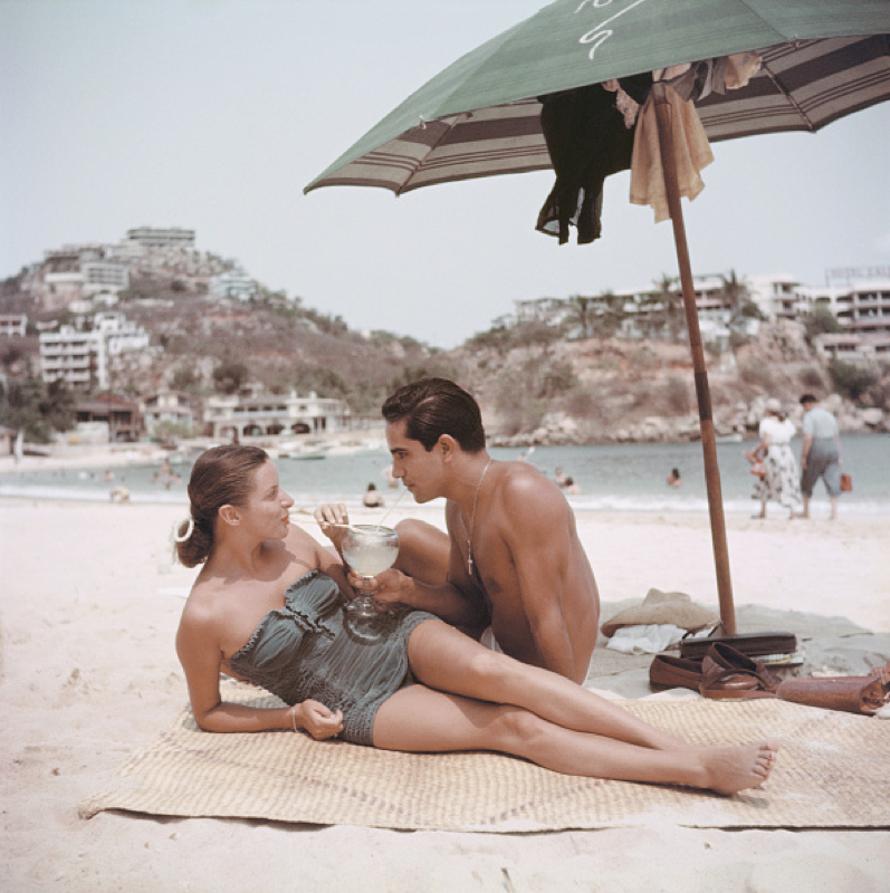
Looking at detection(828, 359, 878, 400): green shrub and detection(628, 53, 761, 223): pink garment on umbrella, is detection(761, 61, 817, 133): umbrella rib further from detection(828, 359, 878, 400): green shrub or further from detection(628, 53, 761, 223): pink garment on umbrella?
detection(828, 359, 878, 400): green shrub

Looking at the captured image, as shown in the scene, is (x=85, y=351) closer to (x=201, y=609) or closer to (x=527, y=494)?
(x=201, y=609)

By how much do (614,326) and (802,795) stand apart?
87.7m

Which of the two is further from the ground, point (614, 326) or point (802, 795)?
point (614, 326)

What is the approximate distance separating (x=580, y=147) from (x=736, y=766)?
2.44 meters

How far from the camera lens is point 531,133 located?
4.44 metres

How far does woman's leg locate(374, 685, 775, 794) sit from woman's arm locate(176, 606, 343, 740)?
18 cm

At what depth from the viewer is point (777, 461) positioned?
11.4m

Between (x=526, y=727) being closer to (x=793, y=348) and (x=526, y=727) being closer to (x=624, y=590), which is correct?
(x=624, y=590)

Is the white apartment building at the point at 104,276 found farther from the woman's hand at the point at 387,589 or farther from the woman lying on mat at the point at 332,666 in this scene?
the woman's hand at the point at 387,589

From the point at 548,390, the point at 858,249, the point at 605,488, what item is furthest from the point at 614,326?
the point at 605,488

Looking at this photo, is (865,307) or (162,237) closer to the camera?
(865,307)

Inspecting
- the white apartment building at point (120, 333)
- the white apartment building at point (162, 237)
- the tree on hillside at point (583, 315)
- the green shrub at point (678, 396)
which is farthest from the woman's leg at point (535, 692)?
the white apartment building at point (162, 237)

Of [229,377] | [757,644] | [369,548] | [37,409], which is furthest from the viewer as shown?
[229,377]

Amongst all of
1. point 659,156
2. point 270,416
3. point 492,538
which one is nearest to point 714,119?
point 659,156
